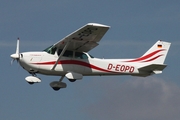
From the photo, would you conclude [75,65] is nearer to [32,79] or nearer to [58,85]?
[58,85]

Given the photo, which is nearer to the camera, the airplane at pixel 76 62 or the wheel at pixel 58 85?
the airplane at pixel 76 62

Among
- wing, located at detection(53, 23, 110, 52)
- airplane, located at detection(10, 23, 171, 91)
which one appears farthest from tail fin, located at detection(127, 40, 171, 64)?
wing, located at detection(53, 23, 110, 52)

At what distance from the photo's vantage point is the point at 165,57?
94.7 ft

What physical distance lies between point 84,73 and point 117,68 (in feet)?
6.05

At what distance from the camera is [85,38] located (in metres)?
25.2

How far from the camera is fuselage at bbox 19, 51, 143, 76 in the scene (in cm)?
2553

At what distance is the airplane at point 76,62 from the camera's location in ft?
82.7

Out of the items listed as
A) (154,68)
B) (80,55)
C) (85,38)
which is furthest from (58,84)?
(154,68)

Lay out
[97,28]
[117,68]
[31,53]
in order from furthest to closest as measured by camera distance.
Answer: [117,68] → [31,53] → [97,28]

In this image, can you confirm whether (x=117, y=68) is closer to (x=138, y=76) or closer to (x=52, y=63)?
(x=138, y=76)


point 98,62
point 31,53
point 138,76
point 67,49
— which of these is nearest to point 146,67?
point 138,76

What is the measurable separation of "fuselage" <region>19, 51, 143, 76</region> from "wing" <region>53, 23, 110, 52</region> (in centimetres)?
51

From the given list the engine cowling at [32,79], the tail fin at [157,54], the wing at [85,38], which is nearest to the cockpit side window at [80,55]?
the wing at [85,38]

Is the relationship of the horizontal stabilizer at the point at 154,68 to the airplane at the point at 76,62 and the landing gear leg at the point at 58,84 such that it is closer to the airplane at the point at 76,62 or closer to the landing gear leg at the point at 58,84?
the airplane at the point at 76,62
